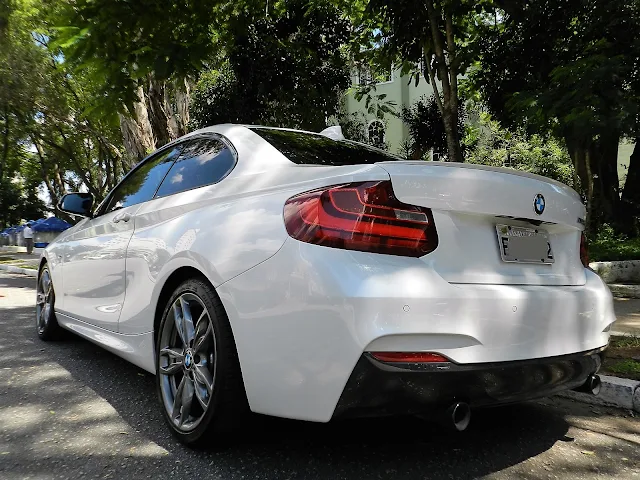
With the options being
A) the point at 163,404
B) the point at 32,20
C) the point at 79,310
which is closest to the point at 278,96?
the point at 79,310

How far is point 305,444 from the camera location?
254cm

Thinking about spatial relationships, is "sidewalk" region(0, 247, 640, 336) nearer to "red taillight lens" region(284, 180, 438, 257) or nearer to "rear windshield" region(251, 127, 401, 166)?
"rear windshield" region(251, 127, 401, 166)

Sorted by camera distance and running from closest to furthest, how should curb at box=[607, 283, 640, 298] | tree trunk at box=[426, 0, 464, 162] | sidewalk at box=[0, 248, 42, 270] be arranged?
curb at box=[607, 283, 640, 298] → tree trunk at box=[426, 0, 464, 162] → sidewalk at box=[0, 248, 42, 270]

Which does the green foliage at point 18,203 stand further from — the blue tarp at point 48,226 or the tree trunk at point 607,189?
the tree trunk at point 607,189

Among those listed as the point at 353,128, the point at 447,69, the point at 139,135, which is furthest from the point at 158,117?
the point at 353,128

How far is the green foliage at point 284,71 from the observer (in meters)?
10.2

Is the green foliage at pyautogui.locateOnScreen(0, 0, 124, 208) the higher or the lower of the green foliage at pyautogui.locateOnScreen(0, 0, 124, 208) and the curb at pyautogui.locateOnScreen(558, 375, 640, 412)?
the higher

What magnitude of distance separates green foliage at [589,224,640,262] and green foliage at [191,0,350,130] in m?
5.95

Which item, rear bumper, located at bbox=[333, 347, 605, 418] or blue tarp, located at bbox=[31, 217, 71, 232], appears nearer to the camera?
rear bumper, located at bbox=[333, 347, 605, 418]

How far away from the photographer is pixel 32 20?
17.5m

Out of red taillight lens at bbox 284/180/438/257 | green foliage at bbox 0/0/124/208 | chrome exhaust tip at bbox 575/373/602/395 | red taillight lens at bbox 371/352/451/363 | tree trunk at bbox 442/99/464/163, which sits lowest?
chrome exhaust tip at bbox 575/373/602/395

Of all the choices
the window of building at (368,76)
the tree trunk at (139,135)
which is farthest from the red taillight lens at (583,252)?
the window of building at (368,76)

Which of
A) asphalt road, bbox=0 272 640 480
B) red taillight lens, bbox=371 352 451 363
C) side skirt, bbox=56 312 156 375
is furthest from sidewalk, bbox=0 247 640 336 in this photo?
side skirt, bbox=56 312 156 375

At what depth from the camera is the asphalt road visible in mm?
2297
